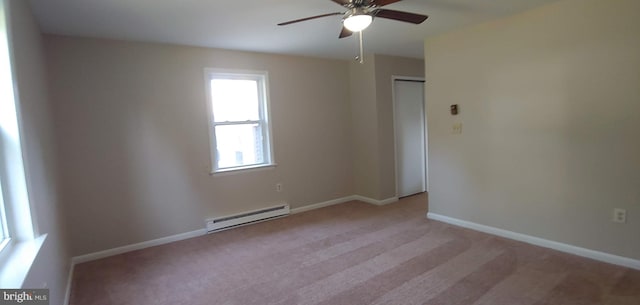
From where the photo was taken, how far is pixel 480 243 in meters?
3.23

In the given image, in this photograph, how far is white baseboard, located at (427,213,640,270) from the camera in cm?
264

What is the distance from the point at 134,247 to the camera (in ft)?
11.5

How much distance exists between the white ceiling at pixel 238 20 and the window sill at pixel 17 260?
5.57 feet

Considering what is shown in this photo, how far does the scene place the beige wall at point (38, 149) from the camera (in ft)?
5.95

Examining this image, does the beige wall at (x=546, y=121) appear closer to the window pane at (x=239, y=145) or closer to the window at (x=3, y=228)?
the window pane at (x=239, y=145)

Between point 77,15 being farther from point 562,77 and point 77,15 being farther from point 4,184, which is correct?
point 562,77

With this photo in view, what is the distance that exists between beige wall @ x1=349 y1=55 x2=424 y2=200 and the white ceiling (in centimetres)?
84

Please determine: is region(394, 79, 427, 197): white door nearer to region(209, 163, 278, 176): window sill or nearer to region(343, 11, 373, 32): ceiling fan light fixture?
region(209, 163, 278, 176): window sill

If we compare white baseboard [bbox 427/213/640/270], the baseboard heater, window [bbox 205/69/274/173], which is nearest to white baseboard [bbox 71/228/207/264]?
the baseboard heater

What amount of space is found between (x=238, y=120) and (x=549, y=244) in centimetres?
364

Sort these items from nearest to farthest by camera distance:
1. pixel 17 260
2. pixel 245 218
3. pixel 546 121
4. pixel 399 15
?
pixel 17 260
pixel 399 15
pixel 546 121
pixel 245 218

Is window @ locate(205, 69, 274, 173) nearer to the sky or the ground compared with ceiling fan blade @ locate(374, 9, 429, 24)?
nearer to the ground

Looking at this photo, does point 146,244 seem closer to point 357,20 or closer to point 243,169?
point 243,169

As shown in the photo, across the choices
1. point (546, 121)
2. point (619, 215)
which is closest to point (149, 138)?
point (546, 121)
